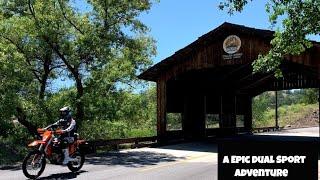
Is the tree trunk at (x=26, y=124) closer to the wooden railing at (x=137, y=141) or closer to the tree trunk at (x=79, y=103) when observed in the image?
the tree trunk at (x=79, y=103)

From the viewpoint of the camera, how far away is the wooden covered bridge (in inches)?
1008

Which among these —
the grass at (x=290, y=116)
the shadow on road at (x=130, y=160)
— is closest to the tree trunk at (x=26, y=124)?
the shadow on road at (x=130, y=160)

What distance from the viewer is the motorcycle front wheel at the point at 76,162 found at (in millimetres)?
14398

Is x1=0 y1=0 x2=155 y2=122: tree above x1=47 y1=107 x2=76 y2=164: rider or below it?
above

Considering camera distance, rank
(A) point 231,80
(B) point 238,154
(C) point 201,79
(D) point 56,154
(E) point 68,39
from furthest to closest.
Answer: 1. (A) point 231,80
2. (C) point 201,79
3. (E) point 68,39
4. (D) point 56,154
5. (B) point 238,154

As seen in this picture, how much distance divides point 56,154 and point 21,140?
41.6 feet

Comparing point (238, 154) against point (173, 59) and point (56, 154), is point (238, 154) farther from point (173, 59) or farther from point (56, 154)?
point (173, 59)

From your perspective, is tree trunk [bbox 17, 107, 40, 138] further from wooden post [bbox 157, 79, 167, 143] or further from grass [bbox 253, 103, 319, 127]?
grass [bbox 253, 103, 319, 127]

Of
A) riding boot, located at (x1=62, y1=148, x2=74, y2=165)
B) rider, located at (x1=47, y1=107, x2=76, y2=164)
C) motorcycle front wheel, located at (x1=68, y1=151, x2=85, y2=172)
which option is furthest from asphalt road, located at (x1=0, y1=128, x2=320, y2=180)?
rider, located at (x1=47, y1=107, x2=76, y2=164)

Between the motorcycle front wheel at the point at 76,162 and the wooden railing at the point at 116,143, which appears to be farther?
the wooden railing at the point at 116,143

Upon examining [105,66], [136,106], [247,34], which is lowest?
[136,106]

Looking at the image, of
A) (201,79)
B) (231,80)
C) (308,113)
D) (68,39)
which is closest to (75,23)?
(68,39)

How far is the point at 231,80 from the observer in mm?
36969

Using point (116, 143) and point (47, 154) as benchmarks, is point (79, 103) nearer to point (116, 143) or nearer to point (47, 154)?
point (116, 143)
